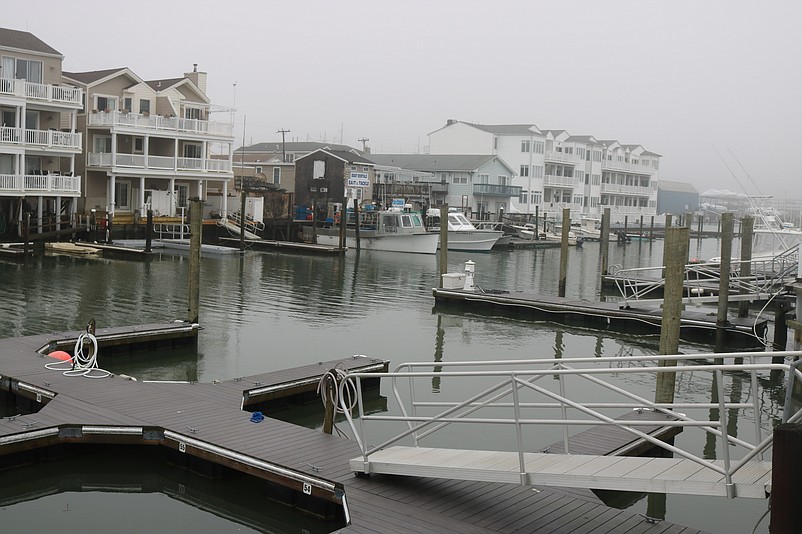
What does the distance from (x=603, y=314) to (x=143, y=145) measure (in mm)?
36296

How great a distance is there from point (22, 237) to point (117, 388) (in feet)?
109

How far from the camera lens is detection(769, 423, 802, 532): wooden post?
6.82 meters

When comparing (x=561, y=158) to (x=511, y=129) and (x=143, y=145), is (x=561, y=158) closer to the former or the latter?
(x=511, y=129)

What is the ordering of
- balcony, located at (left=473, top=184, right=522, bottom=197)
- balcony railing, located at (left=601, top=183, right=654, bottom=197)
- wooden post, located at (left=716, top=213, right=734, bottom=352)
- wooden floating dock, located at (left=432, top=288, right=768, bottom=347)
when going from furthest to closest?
1. balcony railing, located at (left=601, top=183, right=654, bottom=197)
2. balcony, located at (left=473, top=184, right=522, bottom=197)
3. wooden floating dock, located at (left=432, top=288, right=768, bottom=347)
4. wooden post, located at (left=716, top=213, right=734, bottom=352)

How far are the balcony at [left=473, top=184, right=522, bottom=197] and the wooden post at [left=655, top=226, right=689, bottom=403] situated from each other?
6830 centimetres

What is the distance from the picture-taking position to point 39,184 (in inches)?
1764

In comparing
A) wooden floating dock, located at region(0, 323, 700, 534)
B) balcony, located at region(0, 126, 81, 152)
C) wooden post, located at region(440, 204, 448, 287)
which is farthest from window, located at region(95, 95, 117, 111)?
wooden floating dock, located at region(0, 323, 700, 534)

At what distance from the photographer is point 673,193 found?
595 feet

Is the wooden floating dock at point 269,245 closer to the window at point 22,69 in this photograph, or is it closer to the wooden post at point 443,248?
the window at point 22,69

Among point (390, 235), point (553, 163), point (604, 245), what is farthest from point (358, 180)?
point (553, 163)

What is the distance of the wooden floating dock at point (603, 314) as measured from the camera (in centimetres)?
2488

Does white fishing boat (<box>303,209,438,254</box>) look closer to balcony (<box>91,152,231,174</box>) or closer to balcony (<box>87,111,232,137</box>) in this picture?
balcony (<box>91,152,231,174</box>)

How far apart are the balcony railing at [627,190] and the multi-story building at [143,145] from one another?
60333mm

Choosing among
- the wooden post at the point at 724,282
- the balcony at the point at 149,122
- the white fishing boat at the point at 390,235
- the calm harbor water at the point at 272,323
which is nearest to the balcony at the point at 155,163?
the balcony at the point at 149,122
